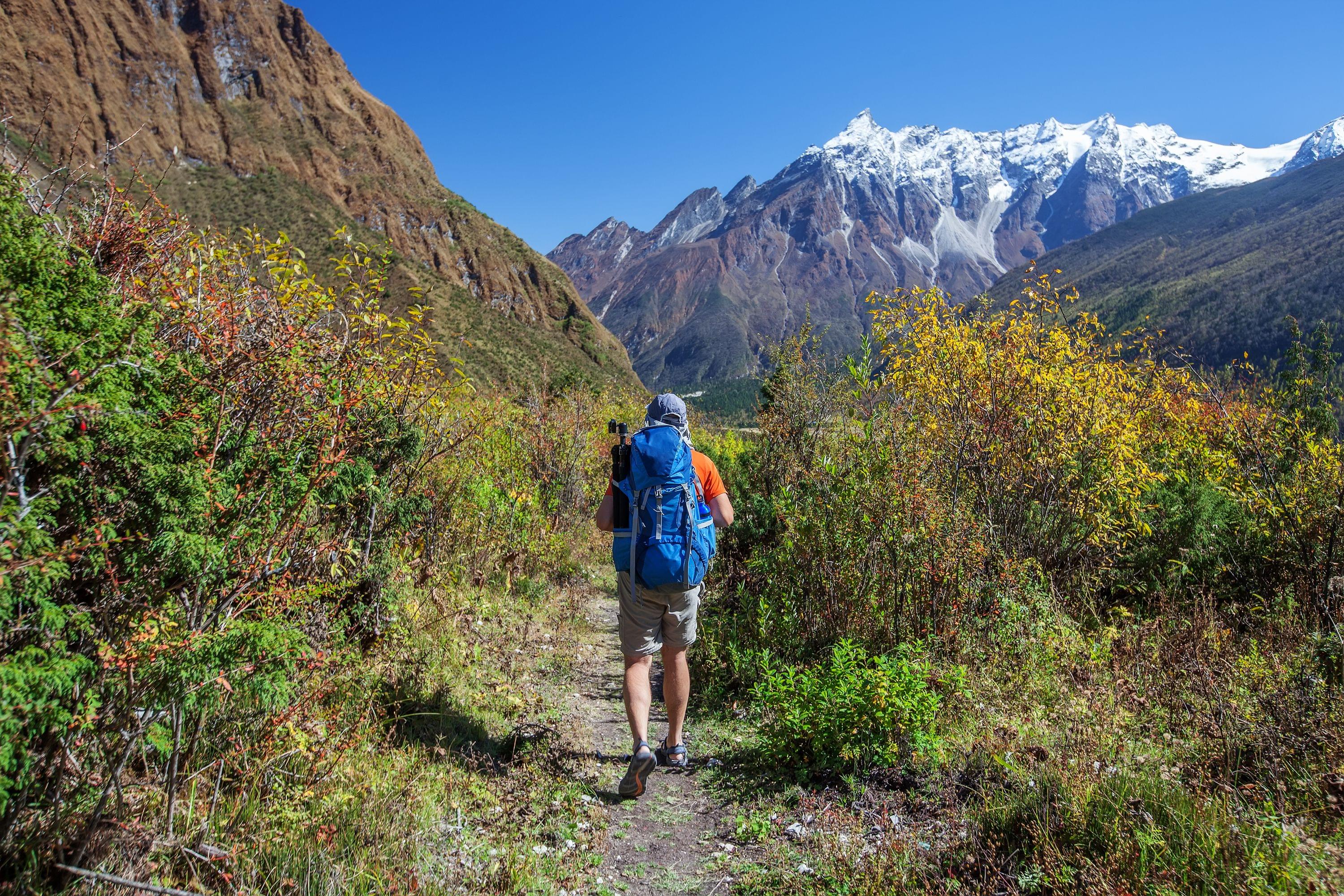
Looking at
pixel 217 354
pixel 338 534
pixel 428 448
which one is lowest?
pixel 338 534

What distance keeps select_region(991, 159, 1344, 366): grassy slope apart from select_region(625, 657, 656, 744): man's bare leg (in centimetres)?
4893

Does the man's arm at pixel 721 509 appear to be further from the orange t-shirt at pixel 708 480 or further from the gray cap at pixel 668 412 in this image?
the gray cap at pixel 668 412

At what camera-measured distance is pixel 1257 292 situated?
9638cm

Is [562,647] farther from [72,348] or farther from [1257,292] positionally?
[1257,292]

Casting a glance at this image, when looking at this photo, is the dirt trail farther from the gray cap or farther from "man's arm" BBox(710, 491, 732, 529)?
the gray cap

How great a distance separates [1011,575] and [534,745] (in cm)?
371

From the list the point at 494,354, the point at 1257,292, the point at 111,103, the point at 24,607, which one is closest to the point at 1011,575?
the point at 24,607

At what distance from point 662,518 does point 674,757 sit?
4.73ft

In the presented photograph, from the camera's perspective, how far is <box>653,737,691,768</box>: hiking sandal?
3.79 metres

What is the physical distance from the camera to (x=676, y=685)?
3.67 m

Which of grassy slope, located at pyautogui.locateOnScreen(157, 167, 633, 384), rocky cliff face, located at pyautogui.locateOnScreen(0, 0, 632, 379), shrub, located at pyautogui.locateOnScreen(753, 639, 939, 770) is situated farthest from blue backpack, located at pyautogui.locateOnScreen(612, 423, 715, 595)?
rocky cliff face, located at pyautogui.locateOnScreen(0, 0, 632, 379)

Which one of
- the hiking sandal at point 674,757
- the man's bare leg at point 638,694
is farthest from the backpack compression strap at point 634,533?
the hiking sandal at point 674,757

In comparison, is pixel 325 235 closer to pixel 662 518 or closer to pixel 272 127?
pixel 272 127

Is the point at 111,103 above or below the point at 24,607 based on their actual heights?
above
